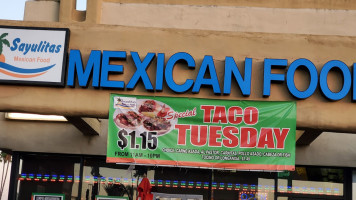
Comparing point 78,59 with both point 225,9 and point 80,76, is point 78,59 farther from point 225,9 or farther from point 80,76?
point 225,9

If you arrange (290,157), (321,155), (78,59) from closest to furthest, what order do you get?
1. (290,157)
2. (78,59)
3. (321,155)

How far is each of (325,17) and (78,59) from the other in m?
6.72

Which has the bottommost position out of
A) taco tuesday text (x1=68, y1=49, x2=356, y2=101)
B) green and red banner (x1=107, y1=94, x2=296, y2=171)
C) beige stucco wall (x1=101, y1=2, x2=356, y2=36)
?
green and red banner (x1=107, y1=94, x2=296, y2=171)

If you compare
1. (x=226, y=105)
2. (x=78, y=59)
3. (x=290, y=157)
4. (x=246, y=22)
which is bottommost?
(x=290, y=157)

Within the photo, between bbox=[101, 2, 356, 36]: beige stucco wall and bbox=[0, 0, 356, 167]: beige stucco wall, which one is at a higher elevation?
bbox=[101, 2, 356, 36]: beige stucco wall

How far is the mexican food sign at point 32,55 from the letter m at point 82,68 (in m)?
0.20

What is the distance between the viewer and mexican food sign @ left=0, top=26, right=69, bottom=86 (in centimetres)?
1282

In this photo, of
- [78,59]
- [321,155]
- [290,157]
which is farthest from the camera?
[321,155]

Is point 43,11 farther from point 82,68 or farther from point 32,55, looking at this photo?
point 82,68

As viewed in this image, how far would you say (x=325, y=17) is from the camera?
15.0m

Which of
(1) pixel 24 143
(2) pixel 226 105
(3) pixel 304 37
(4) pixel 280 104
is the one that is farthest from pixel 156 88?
(1) pixel 24 143

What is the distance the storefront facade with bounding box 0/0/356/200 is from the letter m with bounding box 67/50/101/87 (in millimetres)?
23

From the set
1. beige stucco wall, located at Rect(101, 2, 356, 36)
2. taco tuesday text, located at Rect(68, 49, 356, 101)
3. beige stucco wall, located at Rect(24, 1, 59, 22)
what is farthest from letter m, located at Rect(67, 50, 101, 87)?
beige stucco wall, located at Rect(24, 1, 59, 22)

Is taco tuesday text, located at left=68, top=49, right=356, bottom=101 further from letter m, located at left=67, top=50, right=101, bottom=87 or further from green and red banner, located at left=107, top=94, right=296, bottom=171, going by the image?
green and red banner, located at left=107, top=94, right=296, bottom=171
